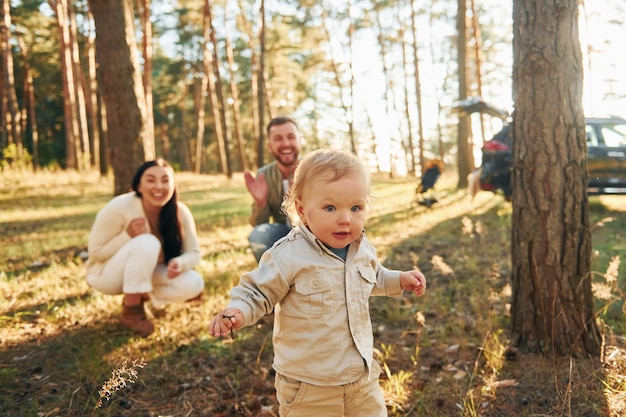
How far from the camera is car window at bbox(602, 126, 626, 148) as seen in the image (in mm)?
8758

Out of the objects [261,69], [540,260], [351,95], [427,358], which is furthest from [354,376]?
[351,95]

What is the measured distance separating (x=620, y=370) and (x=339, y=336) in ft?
6.26

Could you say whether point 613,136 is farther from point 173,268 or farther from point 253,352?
point 173,268

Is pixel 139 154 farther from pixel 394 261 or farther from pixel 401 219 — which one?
pixel 401 219

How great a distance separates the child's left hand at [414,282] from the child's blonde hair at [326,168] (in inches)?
17.3

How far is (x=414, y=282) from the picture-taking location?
2188 mm

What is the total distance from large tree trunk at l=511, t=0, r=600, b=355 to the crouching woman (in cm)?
273

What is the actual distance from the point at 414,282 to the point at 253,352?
178cm

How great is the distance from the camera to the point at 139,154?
6.20 metres

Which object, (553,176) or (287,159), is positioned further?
(287,159)

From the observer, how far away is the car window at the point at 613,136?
8758 millimetres


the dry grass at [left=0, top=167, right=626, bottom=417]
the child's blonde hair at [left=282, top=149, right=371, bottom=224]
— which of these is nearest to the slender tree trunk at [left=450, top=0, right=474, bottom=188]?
the dry grass at [left=0, top=167, right=626, bottom=417]

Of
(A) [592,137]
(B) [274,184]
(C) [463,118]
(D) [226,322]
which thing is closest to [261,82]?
(C) [463,118]

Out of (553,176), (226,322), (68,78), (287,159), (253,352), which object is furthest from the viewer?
(68,78)
